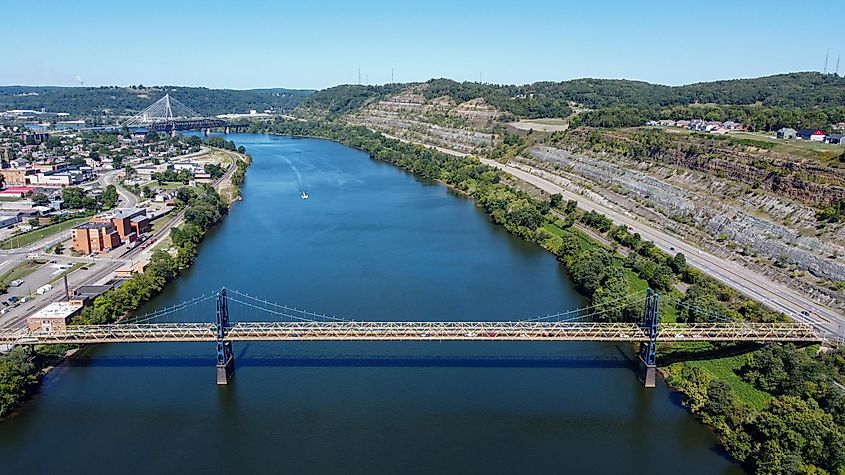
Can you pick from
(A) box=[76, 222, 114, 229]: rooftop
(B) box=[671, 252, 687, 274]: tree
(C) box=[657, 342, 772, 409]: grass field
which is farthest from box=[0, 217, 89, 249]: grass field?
(B) box=[671, 252, 687, 274]: tree

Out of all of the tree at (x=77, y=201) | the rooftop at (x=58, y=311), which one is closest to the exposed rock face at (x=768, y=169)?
the rooftop at (x=58, y=311)

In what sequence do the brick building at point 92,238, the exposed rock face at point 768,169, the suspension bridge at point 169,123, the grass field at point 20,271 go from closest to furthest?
the grass field at point 20,271
the exposed rock face at point 768,169
the brick building at point 92,238
the suspension bridge at point 169,123

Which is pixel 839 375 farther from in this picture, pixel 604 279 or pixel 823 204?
pixel 823 204

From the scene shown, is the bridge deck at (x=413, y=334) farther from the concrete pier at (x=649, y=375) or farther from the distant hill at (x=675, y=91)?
the distant hill at (x=675, y=91)

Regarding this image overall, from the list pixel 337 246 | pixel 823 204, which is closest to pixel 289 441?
pixel 337 246

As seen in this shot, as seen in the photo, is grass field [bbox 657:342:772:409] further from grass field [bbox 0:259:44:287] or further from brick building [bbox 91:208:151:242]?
brick building [bbox 91:208:151:242]

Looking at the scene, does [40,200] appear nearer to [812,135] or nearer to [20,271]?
[20,271]
